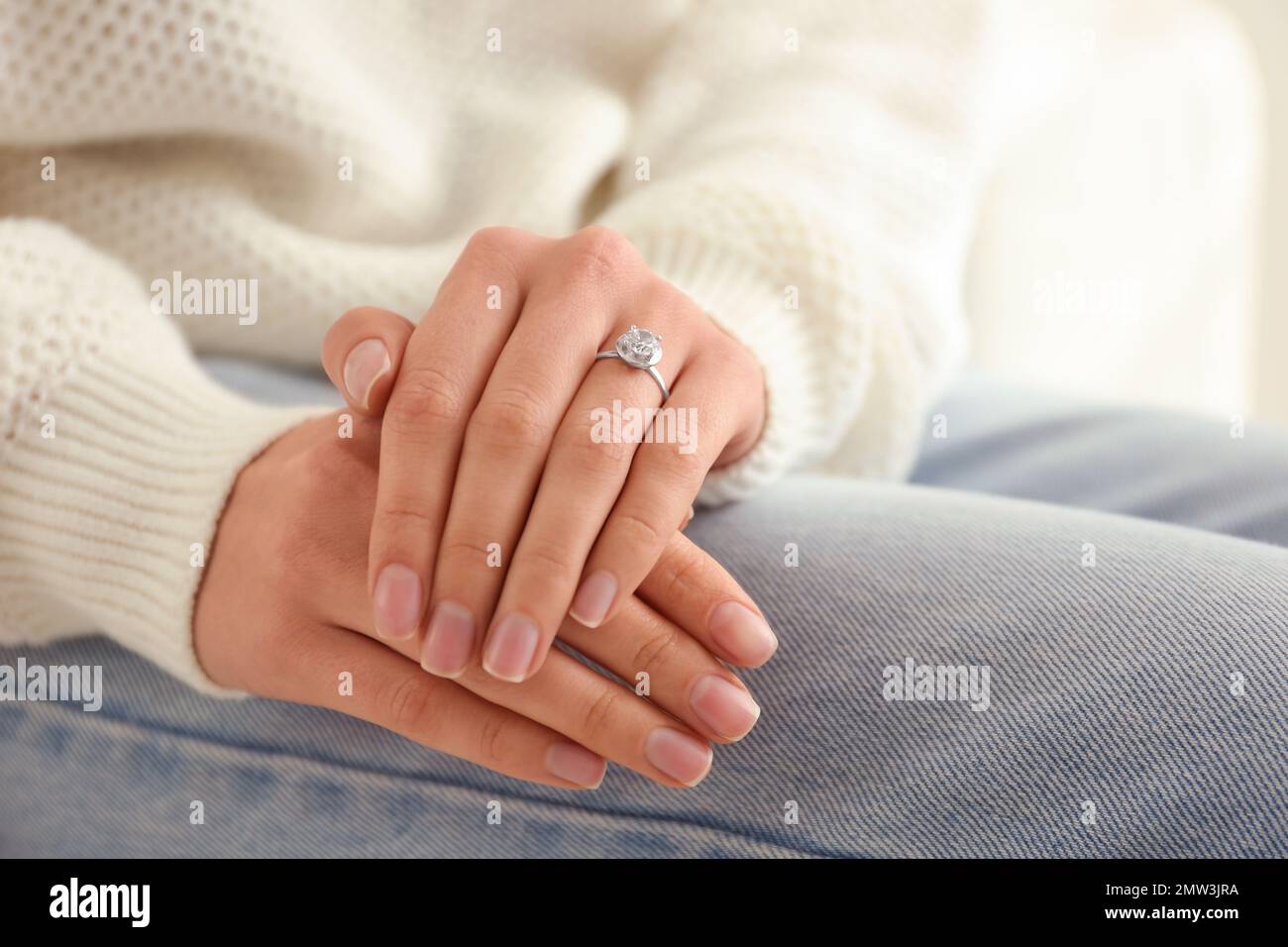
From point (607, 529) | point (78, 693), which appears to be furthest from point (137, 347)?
point (607, 529)

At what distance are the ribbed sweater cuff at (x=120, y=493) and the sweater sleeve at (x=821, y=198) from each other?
0.22 m

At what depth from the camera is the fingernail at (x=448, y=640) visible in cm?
35

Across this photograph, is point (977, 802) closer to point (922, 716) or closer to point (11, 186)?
point (922, 716)

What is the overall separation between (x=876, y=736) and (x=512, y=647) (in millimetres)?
148

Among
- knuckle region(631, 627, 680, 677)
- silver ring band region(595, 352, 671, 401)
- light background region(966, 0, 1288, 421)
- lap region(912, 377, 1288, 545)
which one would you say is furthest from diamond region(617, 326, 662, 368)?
light background region(966, 0, 1288, 421)

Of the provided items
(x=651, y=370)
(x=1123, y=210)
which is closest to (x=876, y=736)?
(x=651, y=370)

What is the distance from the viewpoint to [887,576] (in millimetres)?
419

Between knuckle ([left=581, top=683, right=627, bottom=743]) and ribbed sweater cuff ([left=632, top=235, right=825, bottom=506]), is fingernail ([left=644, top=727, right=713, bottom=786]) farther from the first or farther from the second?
ribbed sweater cuff ([left=632, top=235, right=825, bottom=506])

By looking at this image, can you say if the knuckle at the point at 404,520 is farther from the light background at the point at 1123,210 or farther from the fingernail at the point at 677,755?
the light background at the point at 1123,210

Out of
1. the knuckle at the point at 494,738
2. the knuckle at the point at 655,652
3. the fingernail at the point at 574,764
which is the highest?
the knuckle at the point at 655,652

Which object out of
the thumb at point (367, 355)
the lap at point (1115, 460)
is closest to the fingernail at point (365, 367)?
the thumb at point (367, 355)

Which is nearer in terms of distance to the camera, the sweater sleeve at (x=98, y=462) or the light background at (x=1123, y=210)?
the sweater sleeve at (x=98, y=462)

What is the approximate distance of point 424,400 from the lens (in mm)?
359

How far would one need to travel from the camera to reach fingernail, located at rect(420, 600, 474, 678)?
35 centimetres
